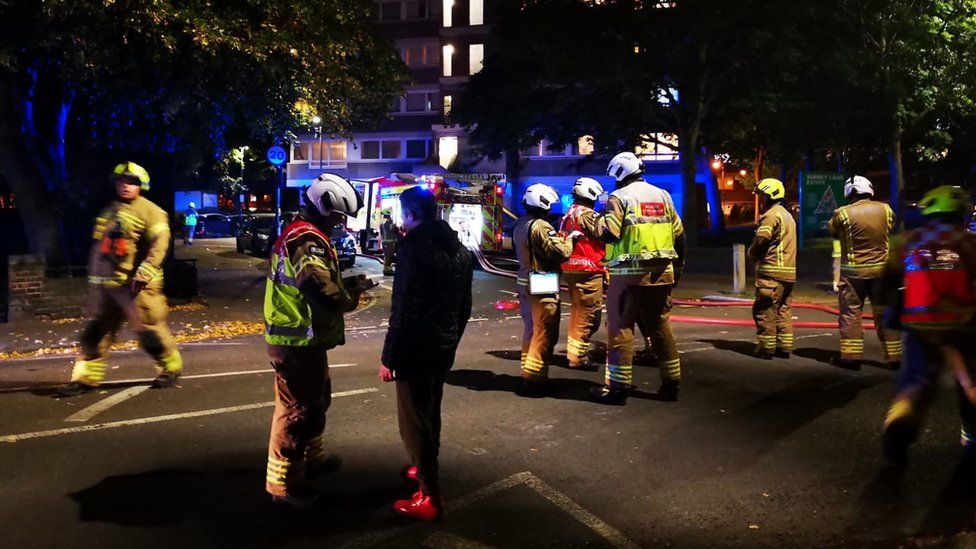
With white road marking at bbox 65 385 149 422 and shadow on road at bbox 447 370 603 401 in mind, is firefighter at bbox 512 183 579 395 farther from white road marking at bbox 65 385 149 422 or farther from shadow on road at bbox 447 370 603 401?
white road marking at bbox 65 385 149 422

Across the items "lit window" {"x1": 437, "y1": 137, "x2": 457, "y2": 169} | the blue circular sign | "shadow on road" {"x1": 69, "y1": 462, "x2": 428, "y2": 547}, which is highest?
"lit window" {"x1": 437, "y1": 137, "x2": 457, "y2": 169}

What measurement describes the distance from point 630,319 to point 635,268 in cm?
44

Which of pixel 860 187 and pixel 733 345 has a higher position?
pixel 860 187

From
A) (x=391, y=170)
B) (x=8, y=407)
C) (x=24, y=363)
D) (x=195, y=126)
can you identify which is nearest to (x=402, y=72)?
(x=195, y=126)

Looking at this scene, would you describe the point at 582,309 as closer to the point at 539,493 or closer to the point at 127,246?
the point at 539,493

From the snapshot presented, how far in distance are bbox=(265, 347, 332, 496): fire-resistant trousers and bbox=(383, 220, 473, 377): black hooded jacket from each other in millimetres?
489

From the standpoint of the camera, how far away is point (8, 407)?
709 cm

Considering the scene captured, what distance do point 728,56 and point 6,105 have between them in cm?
2151

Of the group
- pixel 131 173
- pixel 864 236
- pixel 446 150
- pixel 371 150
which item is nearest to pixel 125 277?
pixel 131 173

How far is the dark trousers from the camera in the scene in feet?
14.8

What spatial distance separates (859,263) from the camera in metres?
8.43

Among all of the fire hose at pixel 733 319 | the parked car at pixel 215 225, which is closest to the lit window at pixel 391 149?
the parked car at pixel 215 225

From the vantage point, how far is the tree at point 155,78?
11.0m

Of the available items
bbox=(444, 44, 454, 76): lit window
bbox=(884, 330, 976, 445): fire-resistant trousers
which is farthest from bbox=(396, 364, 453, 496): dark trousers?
bbox=(444, 44, 454, 76): lit window
